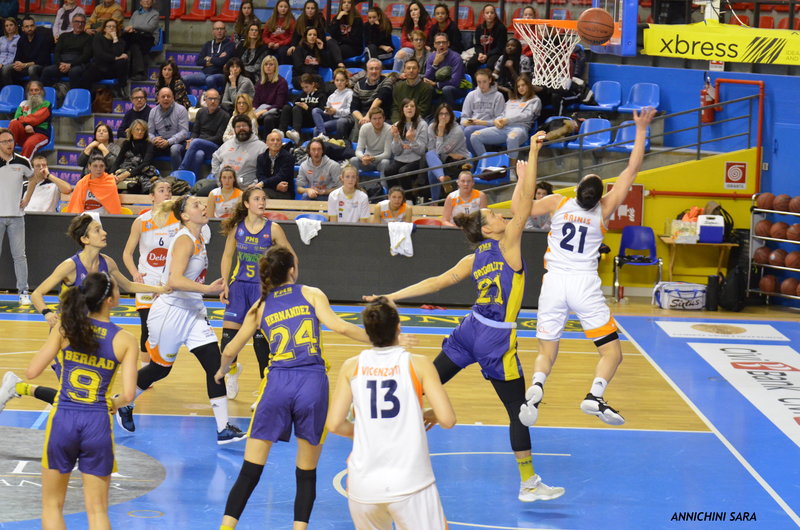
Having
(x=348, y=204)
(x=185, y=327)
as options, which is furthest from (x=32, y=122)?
(x=185, y=327)

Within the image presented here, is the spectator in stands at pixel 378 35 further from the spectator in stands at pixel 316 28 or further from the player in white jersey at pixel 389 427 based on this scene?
the player in white jersey at pixel 389 427

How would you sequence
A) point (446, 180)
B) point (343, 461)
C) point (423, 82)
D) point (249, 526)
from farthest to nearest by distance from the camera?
point (423, 82), point (446, 180), point (343, 461), point (249, 526)

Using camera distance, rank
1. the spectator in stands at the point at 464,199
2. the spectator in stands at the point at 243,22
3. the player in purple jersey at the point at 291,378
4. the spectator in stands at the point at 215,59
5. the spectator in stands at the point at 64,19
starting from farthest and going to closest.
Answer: the spectator in stands at the point at 64,19 → the spectator in stands at the point at 243,22 → the spectator in stands at the point at 215,59 → the spectator in stands at the point at 464,199 → the player in purple jersey at the point at 291,378

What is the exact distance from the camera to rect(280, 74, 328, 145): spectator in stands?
17.4 metres

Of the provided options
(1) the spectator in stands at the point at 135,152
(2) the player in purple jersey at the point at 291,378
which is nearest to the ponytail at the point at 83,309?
(2) the player in purple jersey at the point at 291,378

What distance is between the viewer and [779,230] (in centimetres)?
1552

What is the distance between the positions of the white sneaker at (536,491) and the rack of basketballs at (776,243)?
31.6 feet

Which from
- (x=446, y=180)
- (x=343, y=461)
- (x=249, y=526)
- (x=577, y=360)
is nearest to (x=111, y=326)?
(x=249, y=526)

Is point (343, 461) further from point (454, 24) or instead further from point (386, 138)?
point (454, 24)

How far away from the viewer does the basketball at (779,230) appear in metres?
15.5

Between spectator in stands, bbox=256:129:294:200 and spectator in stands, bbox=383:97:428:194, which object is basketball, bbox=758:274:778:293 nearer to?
spectator in stands, bbox=383:97:428:194

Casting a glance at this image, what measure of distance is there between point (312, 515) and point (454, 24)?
13655 millimetres

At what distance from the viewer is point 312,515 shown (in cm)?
674

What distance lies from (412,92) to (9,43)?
26.5 ft
